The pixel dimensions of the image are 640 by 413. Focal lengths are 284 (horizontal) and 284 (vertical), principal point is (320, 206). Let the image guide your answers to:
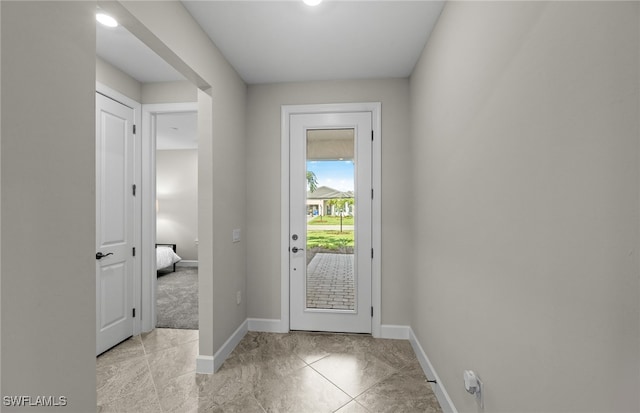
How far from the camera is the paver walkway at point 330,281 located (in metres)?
2.90

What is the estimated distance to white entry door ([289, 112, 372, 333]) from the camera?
9.34 ft

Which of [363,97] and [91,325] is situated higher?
[363,97]

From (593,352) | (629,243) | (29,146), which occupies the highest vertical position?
(29,146)

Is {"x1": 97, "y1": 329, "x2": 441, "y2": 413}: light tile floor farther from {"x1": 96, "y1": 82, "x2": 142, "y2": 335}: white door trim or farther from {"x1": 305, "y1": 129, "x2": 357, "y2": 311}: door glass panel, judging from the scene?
{"x1": 305, "y1": 129, "x2": 357, "y2": 311}: door glass panel

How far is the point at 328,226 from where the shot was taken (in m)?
2.91

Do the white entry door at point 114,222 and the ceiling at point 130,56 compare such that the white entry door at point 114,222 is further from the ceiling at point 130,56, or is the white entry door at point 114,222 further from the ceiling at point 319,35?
the ceiling at point 319,35

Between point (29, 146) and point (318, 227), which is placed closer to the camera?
point (29, 146)

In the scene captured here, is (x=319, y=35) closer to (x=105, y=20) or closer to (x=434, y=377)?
(x=105, y=20)

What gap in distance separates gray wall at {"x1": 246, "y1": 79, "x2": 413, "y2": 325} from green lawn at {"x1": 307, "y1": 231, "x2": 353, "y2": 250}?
33 cm

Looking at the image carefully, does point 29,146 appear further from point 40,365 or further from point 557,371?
point 557,371

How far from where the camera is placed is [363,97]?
2807 mm

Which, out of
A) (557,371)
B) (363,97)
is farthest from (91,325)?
(363,97)

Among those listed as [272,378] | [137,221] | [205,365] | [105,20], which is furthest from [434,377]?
[105,20]

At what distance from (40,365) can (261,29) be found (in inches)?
84.9
